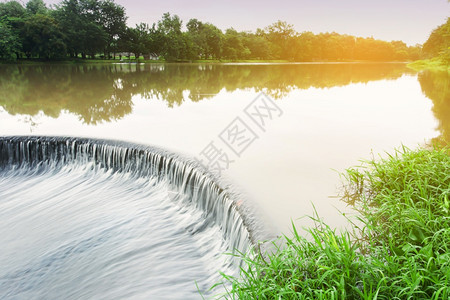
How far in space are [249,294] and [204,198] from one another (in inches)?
93.5

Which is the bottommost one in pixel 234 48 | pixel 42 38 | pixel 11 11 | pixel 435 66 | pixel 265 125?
pixel 265 125

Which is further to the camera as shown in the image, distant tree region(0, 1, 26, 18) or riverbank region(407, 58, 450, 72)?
distant tree region(0, 1, 26, 18)

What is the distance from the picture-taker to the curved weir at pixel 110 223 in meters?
3.30

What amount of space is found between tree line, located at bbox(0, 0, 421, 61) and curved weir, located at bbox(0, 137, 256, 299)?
3037cm

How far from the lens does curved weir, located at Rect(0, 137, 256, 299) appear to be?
3297 millimetres

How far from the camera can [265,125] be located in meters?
7.76

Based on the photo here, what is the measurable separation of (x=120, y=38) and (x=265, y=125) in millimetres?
43656

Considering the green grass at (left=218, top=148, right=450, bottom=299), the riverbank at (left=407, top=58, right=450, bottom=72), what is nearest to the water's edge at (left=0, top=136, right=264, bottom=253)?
the green grass at (left=218, top=148, right=450, bottom=299)

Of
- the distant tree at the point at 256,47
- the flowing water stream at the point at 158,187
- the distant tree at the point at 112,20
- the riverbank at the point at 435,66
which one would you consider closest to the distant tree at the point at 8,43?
the distant tree at the point at 112,20

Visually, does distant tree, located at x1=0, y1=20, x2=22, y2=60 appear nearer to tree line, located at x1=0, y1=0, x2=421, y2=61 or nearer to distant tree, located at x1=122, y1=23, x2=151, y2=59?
tree line, located at x1=0, y1=0, x2=421, y2=61

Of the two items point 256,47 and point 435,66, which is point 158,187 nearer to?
point 435,66

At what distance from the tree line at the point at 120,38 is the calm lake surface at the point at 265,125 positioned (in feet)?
77.3

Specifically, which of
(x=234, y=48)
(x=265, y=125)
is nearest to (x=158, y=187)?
(x=265, y=125)

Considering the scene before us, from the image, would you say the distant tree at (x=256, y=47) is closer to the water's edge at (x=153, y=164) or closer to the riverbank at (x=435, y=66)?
the riverbank at (x=435, y=66)
